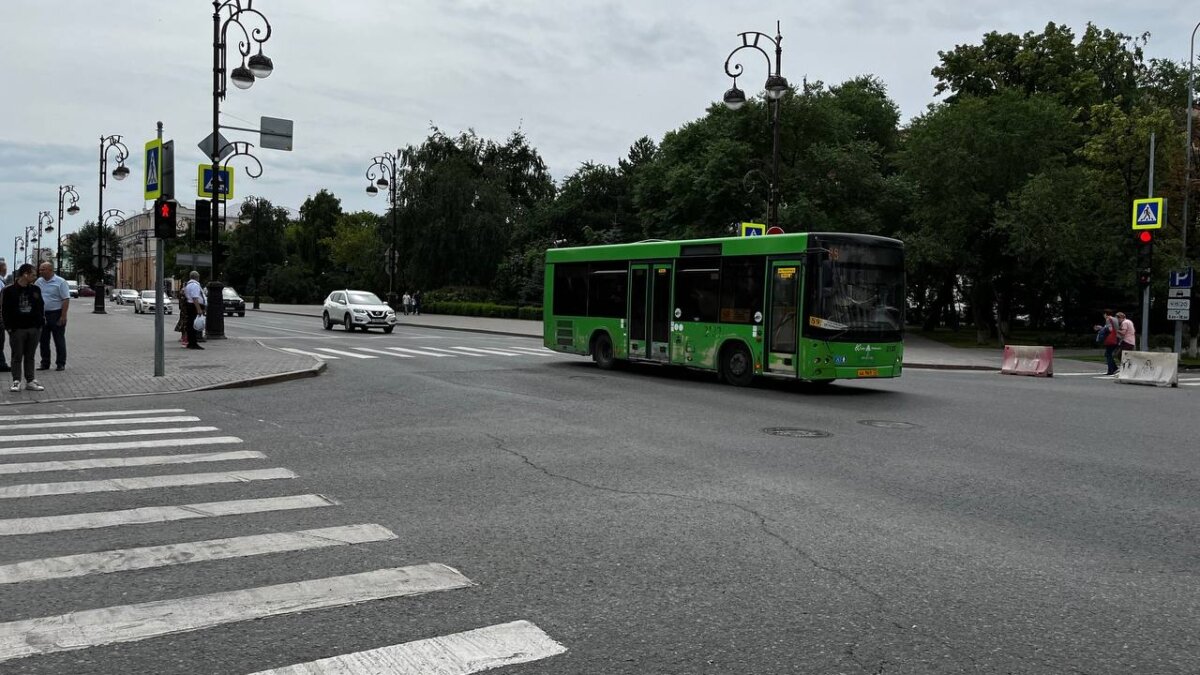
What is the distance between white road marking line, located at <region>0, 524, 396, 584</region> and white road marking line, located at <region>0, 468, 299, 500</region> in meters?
1.92

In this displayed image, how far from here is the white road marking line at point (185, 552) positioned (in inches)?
198

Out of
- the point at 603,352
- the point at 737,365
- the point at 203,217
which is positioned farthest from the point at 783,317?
the point at 203,217

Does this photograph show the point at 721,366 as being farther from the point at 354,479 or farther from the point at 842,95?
the point at 842,95

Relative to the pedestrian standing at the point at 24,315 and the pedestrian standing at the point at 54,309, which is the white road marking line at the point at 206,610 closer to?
the pedestrian standing at the point at 24,315

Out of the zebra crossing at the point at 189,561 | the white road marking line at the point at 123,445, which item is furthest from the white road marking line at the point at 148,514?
the white road marking line at the point at 123,445

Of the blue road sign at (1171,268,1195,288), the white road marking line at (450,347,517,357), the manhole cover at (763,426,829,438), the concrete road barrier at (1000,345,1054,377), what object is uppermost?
the blue road sign at (1171,268,1195,288)

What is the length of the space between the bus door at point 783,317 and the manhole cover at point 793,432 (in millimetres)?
4538

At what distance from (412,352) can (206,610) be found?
2065 centimetres

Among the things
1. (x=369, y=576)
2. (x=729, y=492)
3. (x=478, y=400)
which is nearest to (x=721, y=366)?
(x=478, y=400)

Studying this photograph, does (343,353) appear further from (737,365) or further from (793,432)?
(793,432)

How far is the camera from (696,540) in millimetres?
5875

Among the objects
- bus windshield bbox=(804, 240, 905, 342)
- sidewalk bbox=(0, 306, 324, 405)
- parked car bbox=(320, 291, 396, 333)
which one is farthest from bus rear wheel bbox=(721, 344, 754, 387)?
parked car bbox=(320, 291, 396, 333)

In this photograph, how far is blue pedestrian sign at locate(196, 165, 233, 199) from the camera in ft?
79.0

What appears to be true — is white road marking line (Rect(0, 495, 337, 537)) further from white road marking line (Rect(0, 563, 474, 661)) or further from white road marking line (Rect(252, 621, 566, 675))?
white road marking line (Rect(252, 621, 566, 675))
